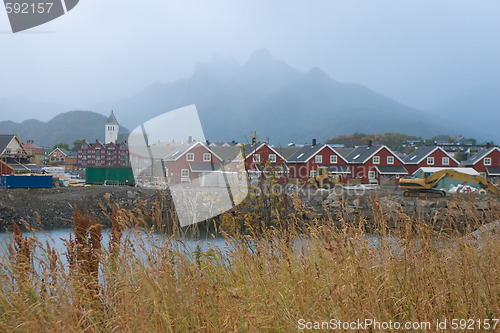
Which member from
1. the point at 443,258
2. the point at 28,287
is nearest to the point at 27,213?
the point at 28,287

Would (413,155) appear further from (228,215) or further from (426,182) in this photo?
(228,215)

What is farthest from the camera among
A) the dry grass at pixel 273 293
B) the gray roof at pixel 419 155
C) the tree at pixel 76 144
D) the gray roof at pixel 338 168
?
the tree at pixel 76 144

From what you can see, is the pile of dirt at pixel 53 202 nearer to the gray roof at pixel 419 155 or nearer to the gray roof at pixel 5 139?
the gray roof at pixel 5 139

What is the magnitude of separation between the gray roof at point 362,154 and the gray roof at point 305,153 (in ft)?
13.6

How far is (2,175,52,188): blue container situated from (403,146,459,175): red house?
124 ft

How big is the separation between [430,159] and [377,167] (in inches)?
267

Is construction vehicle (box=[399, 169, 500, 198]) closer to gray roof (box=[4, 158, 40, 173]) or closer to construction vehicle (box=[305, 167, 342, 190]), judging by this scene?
construction vehicle (box=[305, 167, 342, 190])

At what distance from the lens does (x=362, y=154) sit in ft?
152

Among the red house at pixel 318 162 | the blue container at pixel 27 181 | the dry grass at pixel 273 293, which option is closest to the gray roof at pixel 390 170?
the red house at pixel 318 162

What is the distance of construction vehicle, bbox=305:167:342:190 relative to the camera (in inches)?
1340

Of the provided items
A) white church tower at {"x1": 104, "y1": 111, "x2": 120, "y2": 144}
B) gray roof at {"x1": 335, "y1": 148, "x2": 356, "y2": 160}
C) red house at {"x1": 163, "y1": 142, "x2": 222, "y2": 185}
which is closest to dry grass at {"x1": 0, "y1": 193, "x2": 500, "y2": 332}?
red house at {"x1": 163, "y1": 142, "x2": 222, "y2": 185}

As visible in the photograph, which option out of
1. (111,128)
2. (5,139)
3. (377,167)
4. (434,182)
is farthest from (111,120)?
(434,182)

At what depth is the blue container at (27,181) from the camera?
35.1 m

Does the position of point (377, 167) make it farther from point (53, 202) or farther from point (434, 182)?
point (53, 202)
